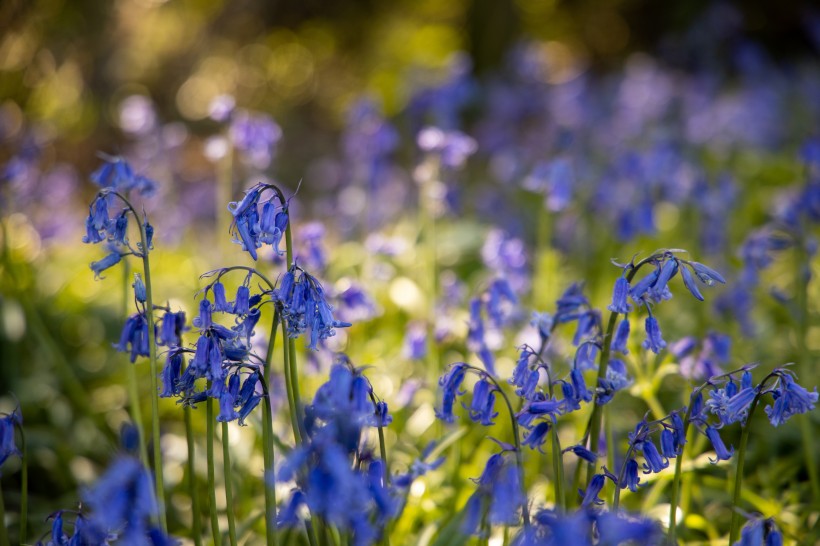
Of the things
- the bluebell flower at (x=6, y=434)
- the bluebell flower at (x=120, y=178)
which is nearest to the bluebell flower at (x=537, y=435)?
the bluebell flower at (x=6, y=434)

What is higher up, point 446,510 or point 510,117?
point 510,117

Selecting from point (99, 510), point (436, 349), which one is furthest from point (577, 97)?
point (99, 510)

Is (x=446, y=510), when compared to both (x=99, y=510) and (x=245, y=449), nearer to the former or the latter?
(x=245, y=449)

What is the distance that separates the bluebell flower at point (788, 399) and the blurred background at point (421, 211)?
982 millimetres

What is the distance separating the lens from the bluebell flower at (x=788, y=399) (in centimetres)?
186

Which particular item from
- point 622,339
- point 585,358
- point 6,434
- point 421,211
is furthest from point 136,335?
point 421,211

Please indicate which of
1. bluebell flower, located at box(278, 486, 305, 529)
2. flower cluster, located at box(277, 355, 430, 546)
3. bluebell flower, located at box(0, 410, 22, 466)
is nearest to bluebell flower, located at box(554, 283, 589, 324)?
flower cluster, located at box(277, 355, 430, 546)

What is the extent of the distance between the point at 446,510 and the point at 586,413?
0.84m

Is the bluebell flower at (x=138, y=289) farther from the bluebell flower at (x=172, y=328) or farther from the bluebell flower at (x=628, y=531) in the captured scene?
the bluebell flower at (x=628, y=531)

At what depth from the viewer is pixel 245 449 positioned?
349 cm

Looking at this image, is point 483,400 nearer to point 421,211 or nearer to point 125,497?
point 125,497

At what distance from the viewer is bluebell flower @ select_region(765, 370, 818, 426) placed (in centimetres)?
186

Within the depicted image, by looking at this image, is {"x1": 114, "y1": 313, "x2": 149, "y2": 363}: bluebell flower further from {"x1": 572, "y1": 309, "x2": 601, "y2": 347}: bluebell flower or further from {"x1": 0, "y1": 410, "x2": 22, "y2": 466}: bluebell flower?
{"x1": 572, "y1": 309, "x2": 601, "y2": 347}: bluebell flower

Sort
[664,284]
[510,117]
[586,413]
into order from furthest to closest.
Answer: [510,117] → [586,413] → [664,284]
